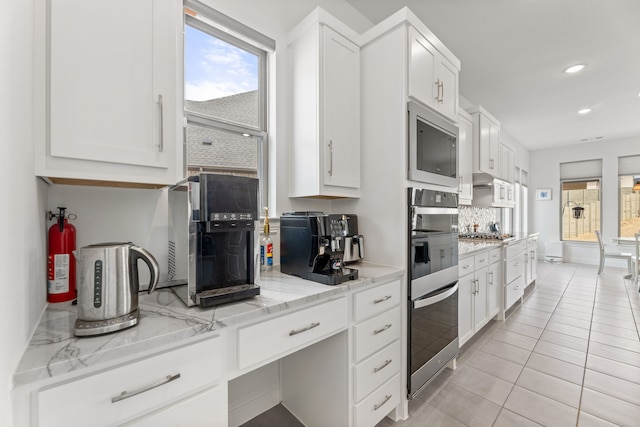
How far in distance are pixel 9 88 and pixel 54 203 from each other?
2.19 ft

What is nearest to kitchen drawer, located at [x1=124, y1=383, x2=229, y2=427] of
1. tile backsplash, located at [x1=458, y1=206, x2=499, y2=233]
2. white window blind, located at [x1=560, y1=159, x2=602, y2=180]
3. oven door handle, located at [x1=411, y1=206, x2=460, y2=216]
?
oven door handle, located at [x1=411, y1=206, x2=460, y2=216]

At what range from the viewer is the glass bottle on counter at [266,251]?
1783 millimetres

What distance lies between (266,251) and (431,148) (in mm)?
1360

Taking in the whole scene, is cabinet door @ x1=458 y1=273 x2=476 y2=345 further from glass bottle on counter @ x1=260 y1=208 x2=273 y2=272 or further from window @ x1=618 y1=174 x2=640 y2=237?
window @ x1=618 y1=174 x2=640 y2=237

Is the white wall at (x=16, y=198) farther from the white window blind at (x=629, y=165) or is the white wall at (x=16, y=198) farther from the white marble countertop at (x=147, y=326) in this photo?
the white window blind at (x=629, y=165)

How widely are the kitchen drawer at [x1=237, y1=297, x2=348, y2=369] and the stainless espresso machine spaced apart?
0.16 m

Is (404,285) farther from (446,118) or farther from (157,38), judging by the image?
(157,38)

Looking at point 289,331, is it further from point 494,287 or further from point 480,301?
point 494,287

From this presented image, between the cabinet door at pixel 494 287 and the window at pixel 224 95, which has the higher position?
the window at pixel 224 95

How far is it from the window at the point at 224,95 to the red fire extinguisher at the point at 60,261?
65cm

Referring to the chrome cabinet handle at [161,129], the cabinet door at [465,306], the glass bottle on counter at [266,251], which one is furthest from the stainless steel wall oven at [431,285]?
the chrome cabinet handle at [161,129]

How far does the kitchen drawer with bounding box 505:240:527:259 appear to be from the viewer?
3.42 m

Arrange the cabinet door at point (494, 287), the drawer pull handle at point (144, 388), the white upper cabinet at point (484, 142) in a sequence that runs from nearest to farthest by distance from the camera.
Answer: the drawer pull handle at point (144, 388) < the cabinet door at point (494, 287) < the white upper cabinet at point (484, 142)

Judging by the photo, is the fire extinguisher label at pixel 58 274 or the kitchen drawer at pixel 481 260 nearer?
the fire extinguisher label at pixel 58 274
